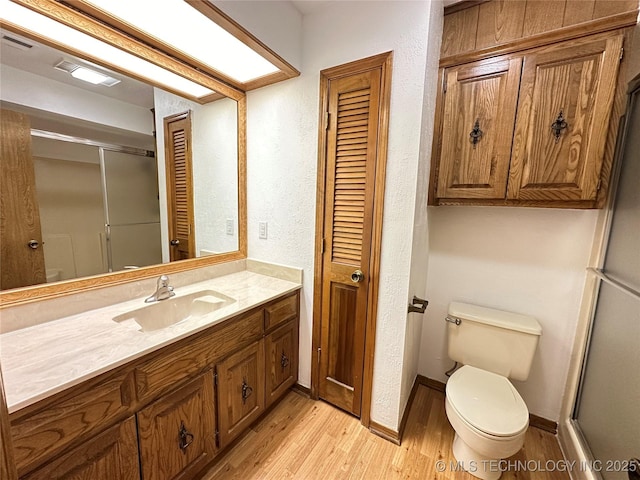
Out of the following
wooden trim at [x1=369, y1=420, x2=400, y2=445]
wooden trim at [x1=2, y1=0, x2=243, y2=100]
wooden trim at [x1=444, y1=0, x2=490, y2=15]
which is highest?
wooden trim at [x1=444, y1=0, x2=490, y2=15]

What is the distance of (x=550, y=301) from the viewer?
5.14 feet

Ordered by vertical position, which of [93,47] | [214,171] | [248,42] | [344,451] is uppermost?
[248,42]

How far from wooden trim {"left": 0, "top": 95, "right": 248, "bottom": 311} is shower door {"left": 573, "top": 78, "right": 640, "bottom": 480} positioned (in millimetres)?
2085

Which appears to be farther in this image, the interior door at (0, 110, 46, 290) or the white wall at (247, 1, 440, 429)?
the white wall at (247, 1, 440, 429)

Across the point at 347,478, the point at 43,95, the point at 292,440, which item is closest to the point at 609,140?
the point at 347,478

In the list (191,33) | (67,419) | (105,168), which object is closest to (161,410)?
(67,419)

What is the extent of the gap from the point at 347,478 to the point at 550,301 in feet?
4.96

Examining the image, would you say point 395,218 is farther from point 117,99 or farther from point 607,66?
point 117,99

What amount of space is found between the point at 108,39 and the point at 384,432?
244cm

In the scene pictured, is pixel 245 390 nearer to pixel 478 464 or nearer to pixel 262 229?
pixel 262 229

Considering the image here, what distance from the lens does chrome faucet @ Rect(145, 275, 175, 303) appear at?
137cm

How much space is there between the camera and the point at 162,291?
1.40 m

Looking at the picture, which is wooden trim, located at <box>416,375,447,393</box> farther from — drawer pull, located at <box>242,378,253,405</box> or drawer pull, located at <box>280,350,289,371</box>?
drawer pull, located at <box>242,378,253,405</box>

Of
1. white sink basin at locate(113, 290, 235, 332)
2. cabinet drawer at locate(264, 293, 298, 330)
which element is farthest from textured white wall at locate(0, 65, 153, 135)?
cabinet drawer at locate(264, 293, 298, 330)
